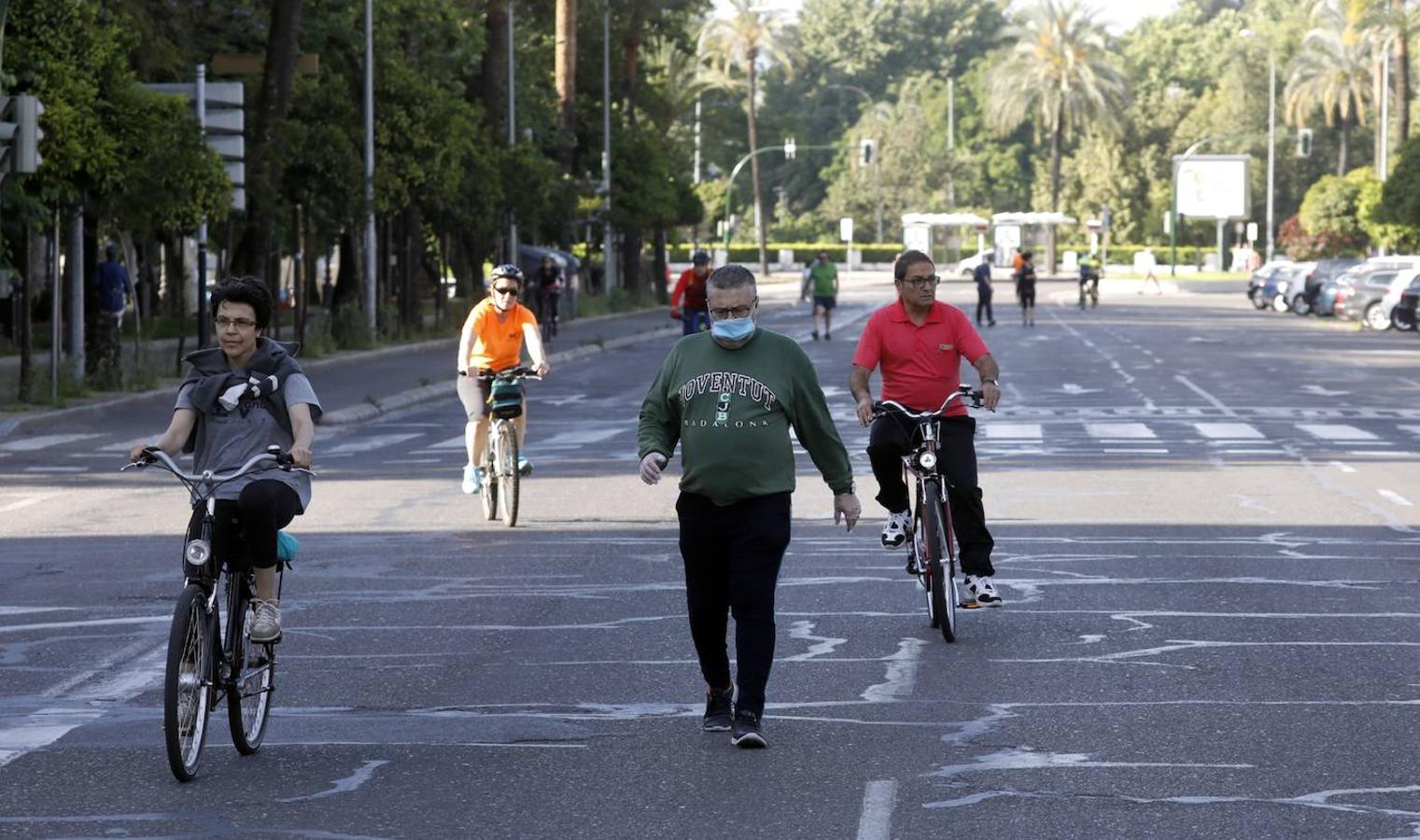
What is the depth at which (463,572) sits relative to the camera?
13.2 meters

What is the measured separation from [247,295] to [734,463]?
1761 mm

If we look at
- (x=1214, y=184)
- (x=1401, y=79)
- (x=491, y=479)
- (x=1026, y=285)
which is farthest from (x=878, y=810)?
(x=1214, y=184)

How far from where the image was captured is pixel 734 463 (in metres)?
8.14

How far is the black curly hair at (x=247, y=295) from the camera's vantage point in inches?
312

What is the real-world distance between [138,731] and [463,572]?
4.86 metres

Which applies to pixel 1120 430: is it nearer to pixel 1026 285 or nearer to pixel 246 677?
pixel 246 677

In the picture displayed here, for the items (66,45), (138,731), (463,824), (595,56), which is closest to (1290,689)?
(463,824)

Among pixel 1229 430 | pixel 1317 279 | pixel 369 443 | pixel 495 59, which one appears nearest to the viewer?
pixel 369 443

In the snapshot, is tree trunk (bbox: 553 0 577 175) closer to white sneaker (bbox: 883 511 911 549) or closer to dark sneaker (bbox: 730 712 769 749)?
white sneaker (bbox: 883 511 911 549)

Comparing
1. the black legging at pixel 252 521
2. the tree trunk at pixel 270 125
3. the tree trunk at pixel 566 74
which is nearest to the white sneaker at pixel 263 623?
the black legging at pixel 252 521

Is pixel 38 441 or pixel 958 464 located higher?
pixel 958 464

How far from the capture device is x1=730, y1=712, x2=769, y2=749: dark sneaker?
800cm

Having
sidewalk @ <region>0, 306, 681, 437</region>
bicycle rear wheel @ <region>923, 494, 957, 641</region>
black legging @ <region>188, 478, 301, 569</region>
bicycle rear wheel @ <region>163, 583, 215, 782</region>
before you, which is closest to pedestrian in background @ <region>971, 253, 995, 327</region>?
sidewalk @ <region>0, 306, 681, 437</region>

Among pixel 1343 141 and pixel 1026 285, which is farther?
pixel 1343 141
